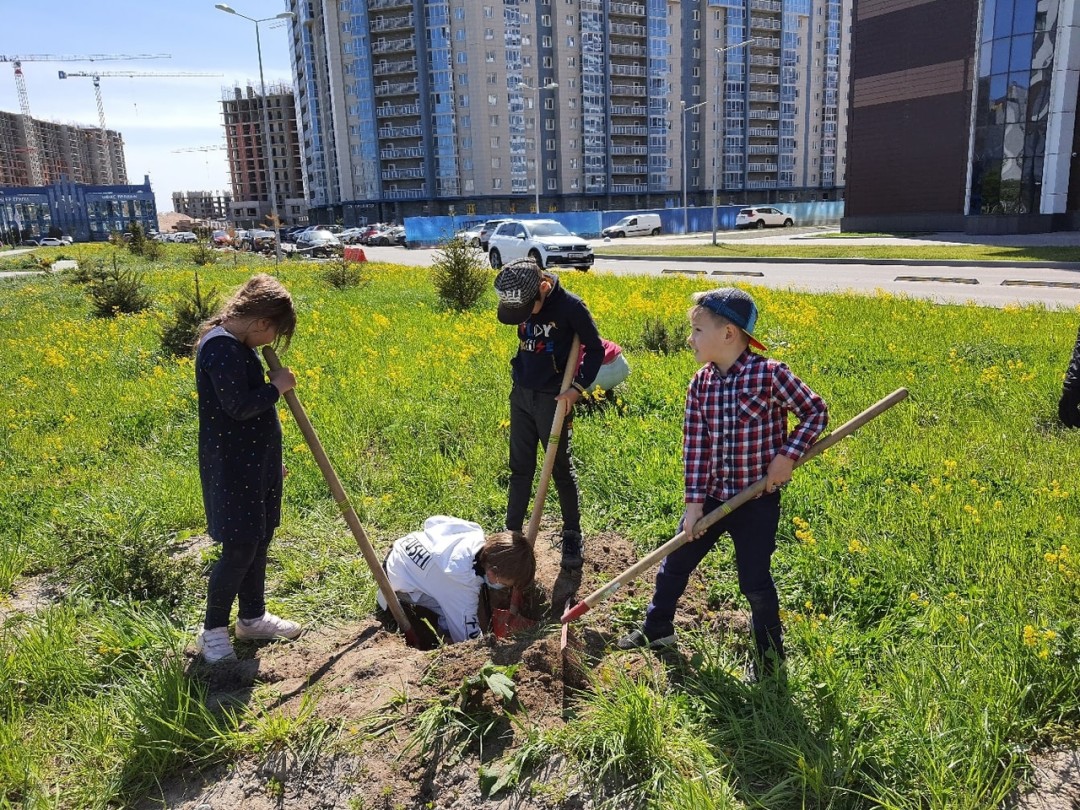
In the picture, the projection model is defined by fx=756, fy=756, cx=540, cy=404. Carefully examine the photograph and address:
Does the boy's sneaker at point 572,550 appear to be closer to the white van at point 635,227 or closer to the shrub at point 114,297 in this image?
the shrub at point 114,297

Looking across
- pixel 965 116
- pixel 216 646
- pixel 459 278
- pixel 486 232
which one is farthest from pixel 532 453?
pixel 965 116

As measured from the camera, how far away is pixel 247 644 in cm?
347

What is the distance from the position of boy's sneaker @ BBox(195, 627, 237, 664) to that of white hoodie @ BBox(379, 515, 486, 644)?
2.31 feet

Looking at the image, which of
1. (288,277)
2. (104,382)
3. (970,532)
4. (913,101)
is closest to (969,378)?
(970,532)

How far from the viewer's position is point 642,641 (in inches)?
126

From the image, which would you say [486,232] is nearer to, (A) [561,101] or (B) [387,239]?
(B) [387,239]

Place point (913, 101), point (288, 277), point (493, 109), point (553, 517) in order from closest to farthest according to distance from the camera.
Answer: point (553, 517) → point (288, 277) → point (913, 101) → point (493, 109)

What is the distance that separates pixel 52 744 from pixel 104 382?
655 cm

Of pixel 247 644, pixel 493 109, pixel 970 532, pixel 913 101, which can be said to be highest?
pixel 493 109

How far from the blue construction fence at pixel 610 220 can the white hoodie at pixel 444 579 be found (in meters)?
41.2

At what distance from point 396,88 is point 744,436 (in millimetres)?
77655

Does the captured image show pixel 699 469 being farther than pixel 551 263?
No

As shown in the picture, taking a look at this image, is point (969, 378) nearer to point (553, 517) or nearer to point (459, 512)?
point (553, 517)

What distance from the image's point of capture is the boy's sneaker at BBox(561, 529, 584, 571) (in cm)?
393
